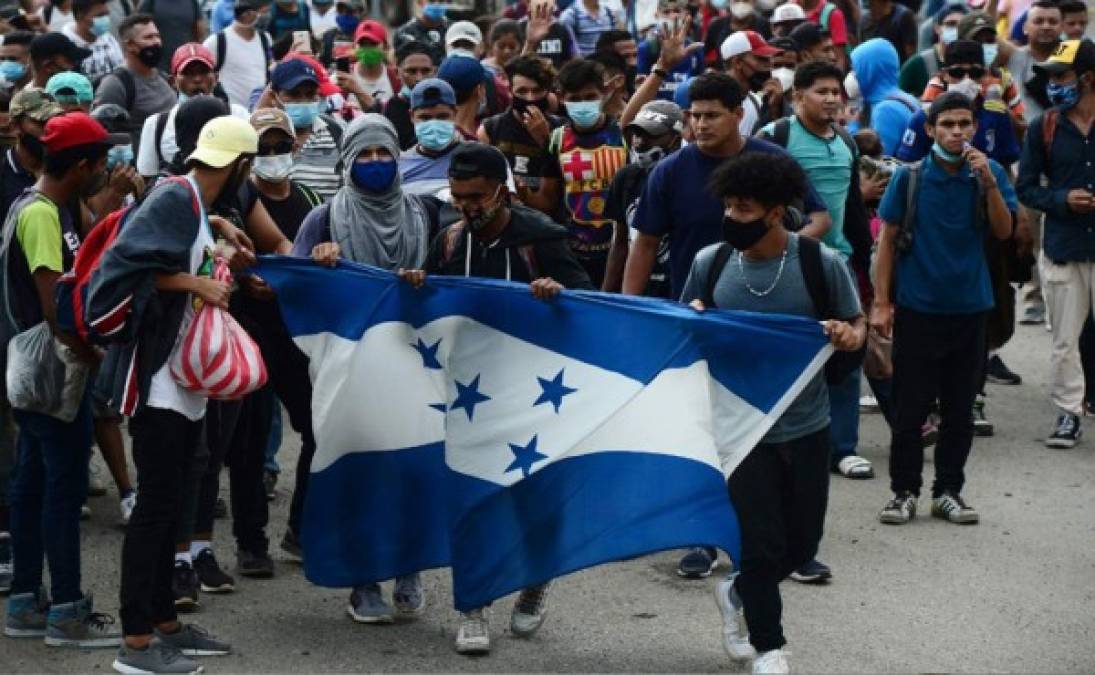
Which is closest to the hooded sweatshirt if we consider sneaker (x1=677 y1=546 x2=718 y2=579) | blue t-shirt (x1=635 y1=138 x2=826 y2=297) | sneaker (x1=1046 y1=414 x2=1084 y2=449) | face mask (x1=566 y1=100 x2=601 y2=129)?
sneaker (x1=1046 y1=414 x2=1084 y2=449)

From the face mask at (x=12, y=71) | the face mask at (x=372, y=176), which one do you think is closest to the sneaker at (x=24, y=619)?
the face mask at (x=372, y=176)

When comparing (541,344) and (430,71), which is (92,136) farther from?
(430,71)

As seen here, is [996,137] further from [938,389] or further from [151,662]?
[151,662]

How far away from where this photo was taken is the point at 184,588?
791 cm

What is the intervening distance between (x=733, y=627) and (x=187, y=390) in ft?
7.04

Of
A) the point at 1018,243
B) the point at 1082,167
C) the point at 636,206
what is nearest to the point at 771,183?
the point at 636,206

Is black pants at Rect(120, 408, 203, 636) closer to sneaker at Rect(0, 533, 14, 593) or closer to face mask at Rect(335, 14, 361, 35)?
sneaker at Rect(0, 533, 14, 593)

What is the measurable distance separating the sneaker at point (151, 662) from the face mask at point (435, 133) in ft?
10.0

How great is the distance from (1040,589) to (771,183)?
252 centimetres

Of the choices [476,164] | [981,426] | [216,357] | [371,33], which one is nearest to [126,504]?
[216,357]

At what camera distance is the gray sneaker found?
7809 mm

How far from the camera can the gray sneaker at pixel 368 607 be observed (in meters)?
7.81

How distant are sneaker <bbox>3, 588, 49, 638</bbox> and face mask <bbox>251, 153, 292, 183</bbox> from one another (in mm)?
2139

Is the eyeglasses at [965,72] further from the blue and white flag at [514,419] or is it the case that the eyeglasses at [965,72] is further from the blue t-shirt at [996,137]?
the blue and white flag at [514,419]
